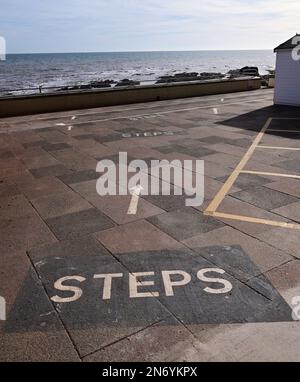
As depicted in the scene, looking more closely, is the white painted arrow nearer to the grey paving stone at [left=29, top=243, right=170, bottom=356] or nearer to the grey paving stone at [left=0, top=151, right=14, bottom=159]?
the grey paving stone at [left=29, top=243, right=170, bottom=356]

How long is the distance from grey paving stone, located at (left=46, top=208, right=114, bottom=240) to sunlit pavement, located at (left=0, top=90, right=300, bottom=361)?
0.12 feet

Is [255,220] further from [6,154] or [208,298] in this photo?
[6,154]

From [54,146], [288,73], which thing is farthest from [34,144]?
[288,73]

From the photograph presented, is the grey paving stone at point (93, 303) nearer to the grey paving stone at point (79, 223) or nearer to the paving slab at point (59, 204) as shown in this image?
the grey paving stone at point (79, 223)

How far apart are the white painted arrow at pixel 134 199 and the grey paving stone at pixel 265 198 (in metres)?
2.13

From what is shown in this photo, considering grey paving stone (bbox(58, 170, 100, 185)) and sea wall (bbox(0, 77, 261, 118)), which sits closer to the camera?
grey paving stone (bbox(58, 170, 100, 185))

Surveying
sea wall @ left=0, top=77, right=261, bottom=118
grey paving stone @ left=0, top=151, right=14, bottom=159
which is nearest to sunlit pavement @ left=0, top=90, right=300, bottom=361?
grey paving stone @ left=0, top=151, right=14, bottom=159

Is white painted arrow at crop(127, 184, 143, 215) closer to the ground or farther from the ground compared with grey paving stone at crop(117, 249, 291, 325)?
farther from the ground

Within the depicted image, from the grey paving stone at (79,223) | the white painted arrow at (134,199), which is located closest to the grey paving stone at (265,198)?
the white painted arrow at (134,199)

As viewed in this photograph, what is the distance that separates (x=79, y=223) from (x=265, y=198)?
12.7 ft

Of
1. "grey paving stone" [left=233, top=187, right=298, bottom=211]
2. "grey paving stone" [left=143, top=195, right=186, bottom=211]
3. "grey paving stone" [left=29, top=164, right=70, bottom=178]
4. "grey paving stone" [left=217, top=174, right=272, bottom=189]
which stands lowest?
"grey paving stone" [left=143, top=195, right=186, bottom=211]

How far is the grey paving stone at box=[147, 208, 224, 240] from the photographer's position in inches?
247

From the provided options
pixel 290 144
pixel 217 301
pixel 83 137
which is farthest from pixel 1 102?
pixel 217 301

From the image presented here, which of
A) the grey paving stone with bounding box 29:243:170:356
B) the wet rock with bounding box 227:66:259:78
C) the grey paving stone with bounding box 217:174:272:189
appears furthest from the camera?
the wet rock with bounding box 227:66:259:78
